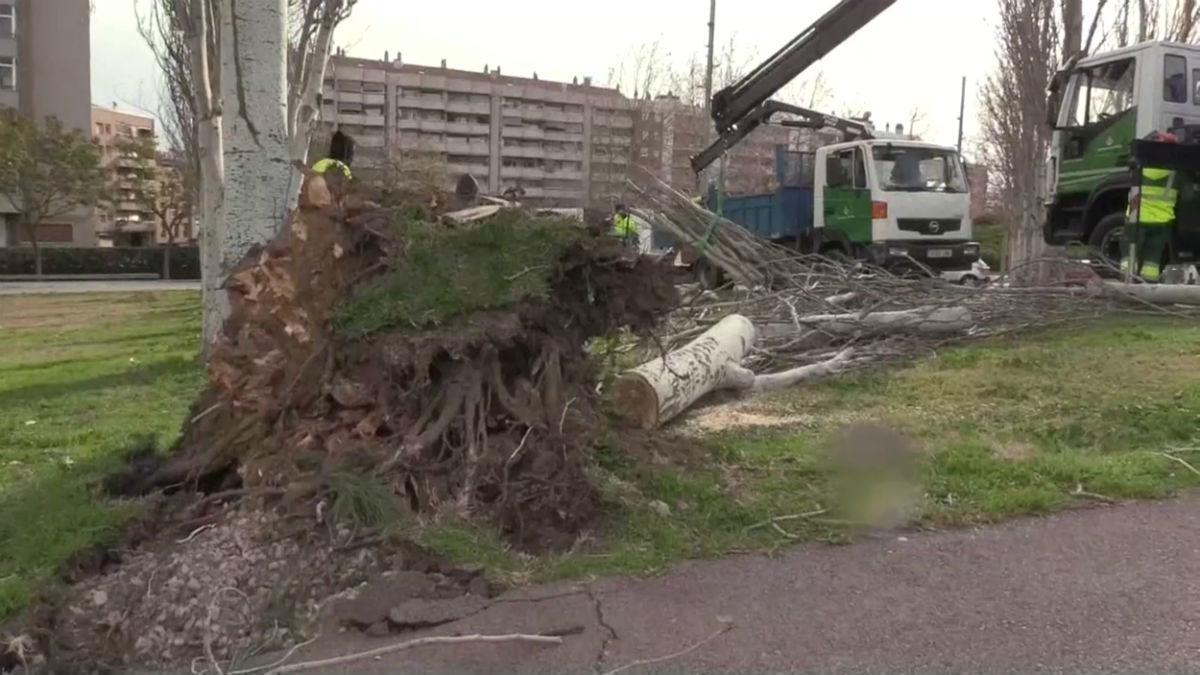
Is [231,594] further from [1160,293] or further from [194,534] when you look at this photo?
[1160,293]

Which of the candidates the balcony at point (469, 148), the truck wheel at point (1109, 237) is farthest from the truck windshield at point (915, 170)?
the balcony at point (469, 148)

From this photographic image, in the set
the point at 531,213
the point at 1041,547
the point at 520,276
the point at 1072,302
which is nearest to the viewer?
the point at 1041,547

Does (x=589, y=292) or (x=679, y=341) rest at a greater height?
(x=589, y=292)

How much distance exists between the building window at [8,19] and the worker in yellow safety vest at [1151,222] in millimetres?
55756

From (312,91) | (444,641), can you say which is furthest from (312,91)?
(444,641)

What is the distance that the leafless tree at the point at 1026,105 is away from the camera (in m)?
22.0

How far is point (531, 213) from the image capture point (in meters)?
5.78

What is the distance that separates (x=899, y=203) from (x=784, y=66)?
3108 mm

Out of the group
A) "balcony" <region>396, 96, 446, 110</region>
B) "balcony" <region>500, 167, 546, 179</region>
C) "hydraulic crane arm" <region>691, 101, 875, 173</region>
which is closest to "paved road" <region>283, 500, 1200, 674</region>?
"hydraulic crane arm" <region>691, 101, 875, 173</region>

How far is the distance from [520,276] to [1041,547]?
282cm

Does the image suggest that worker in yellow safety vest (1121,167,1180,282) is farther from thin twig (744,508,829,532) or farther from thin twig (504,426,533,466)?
thin twig (504,426,533,466)

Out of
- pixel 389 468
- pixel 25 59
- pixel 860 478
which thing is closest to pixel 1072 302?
pixel 860 478

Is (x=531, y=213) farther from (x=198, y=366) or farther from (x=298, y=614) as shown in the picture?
(x=198, y=366)

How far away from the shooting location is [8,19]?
52969 mm
